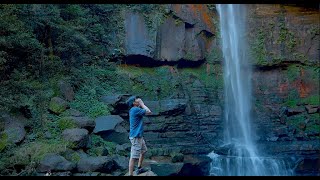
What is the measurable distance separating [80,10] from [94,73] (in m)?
2.73

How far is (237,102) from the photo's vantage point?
1543cm

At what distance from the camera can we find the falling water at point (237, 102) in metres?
10.1

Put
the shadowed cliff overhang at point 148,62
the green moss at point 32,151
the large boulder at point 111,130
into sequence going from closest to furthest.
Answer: the green moss at point 32,151
the large boulder at point 111,130
the shadowed cliff overhang at point 148,62

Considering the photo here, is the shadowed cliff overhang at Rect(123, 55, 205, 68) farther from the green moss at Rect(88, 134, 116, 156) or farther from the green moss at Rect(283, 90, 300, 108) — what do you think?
the green moss at Rect(88, 134, 116, 156)

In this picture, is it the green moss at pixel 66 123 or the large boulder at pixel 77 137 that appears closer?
the large boulder at pixel 77 137

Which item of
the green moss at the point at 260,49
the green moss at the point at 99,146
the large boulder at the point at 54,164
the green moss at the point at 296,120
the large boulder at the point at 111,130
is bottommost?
the large boulder at the point at 54,164

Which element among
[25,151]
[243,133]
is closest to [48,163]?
[25,151]

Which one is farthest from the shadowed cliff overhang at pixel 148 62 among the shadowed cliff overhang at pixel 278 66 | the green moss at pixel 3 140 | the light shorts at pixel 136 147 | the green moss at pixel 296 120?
the light shorts at pixel 136 147

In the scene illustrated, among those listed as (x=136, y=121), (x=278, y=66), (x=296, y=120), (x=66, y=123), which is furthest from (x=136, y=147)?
(x=278, y=66)

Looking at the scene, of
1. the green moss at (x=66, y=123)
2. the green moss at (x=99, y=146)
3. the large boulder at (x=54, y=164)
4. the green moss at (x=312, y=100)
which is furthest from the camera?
the green moss at (x=312, y=100)

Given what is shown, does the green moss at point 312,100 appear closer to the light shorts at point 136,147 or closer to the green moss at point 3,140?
the light shorts at point 136,147

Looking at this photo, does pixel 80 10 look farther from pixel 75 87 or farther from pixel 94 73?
pixel 75 87

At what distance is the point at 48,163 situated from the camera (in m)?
6.88

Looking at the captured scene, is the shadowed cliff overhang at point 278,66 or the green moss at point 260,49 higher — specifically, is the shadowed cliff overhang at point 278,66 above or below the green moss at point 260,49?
below
